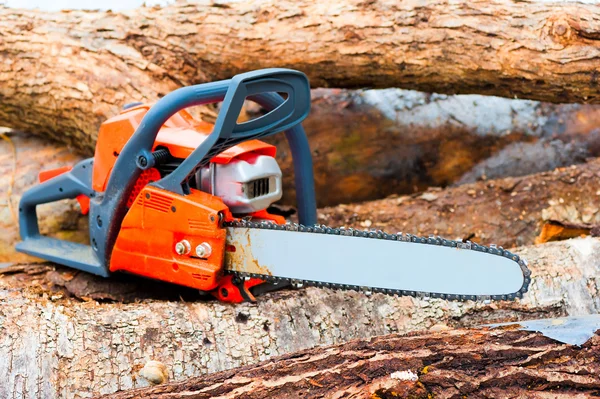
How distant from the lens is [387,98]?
146 inches

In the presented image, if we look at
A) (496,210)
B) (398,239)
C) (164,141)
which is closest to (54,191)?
(164,141)

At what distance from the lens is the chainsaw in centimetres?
195

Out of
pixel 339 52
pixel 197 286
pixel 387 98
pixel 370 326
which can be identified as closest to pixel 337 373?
pixel 370 326

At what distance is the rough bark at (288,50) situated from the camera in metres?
2.89

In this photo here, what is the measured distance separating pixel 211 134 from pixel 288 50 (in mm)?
1303

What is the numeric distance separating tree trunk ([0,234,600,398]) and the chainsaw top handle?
1.09 ft

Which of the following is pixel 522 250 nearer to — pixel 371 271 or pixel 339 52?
pixel 371 271

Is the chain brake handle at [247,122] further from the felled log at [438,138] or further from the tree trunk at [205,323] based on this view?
the felled log at [438,138]

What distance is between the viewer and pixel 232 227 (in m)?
2.20

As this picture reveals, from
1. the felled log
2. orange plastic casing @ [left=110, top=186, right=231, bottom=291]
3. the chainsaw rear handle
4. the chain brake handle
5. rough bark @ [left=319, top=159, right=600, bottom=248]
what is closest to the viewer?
the chain brake handle

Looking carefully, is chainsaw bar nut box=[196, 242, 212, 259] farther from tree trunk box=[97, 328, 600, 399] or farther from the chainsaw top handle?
tree trunk box=[97, 328, 600, 399]

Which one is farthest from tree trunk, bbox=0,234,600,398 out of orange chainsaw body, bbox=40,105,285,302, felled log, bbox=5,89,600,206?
felled log, bbox=5,89,600,206

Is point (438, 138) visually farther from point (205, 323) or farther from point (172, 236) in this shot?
point (205, 323)

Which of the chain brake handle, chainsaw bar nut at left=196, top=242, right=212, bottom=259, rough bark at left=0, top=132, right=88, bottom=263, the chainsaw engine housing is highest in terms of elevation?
the chain brake handle
